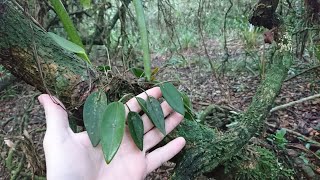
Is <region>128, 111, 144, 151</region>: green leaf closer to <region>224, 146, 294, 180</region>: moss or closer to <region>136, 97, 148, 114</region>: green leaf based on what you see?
<region>136, 97, 148, 114</region>: green leaf

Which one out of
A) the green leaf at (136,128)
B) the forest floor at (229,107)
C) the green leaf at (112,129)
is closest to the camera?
the green leaf at (112,129)

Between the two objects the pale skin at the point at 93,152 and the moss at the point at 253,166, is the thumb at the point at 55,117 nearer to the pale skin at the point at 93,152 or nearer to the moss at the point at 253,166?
the pale skin at the point at 93,152

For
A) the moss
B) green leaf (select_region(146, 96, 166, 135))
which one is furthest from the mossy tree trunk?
green leaf (select_region(146, 96, 166, 135))

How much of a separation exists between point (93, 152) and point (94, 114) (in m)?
0.11

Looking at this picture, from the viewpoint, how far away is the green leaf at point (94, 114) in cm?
70

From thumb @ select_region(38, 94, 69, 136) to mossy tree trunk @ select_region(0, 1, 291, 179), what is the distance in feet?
0.23

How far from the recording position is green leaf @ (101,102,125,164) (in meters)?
0.65

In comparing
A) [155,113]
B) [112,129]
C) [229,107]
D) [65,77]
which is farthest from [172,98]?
[229,107]

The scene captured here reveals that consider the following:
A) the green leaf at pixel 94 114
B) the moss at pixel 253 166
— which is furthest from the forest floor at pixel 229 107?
the green leaf at pixel 94 114

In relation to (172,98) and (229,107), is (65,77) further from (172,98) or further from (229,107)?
(229,107)

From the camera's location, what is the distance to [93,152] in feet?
2.57

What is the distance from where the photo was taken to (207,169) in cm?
92

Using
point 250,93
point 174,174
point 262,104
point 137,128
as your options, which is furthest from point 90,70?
point 250,93

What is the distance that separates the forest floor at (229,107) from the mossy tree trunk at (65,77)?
221mm
